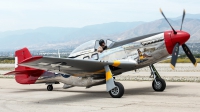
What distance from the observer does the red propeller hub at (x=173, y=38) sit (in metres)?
10.9

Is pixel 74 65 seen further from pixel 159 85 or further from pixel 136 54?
pixel 159 85

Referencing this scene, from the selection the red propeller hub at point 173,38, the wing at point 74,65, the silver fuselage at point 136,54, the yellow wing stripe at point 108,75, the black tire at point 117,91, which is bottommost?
the black tire at point 117,91

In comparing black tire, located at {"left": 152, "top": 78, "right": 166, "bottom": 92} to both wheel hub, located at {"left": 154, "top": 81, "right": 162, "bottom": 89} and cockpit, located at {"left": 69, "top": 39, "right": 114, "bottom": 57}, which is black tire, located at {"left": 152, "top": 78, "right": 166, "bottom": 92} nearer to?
wheel hub, located at {"left": 154, "top": 81, "right": 162, "bottom": 89}

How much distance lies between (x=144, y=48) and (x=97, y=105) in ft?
9.43

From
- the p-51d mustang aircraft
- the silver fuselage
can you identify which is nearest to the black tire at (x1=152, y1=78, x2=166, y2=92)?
the p-51d mustang aircraft

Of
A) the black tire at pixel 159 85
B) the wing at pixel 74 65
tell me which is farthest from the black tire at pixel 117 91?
the black tire at pixel 159 85

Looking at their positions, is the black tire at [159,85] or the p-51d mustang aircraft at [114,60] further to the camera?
the black tire at [159,85]

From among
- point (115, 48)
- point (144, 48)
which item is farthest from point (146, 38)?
point (115, 48)

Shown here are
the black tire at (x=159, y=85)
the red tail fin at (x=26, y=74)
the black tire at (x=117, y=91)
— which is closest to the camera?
the black tire at (x=117, y=91)

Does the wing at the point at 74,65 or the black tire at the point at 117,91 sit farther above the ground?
the wing at the point at 74,65

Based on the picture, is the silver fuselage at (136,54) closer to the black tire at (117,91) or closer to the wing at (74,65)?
the wing at (74,65)

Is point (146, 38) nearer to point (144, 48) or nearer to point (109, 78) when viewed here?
point (144, 48)

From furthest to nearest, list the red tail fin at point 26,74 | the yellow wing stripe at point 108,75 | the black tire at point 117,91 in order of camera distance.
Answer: the red tail fin at point 26,74, the yellow wing stripe at point 108,75, the black tire at point 117,91

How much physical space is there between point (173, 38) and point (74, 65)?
10.7ft
